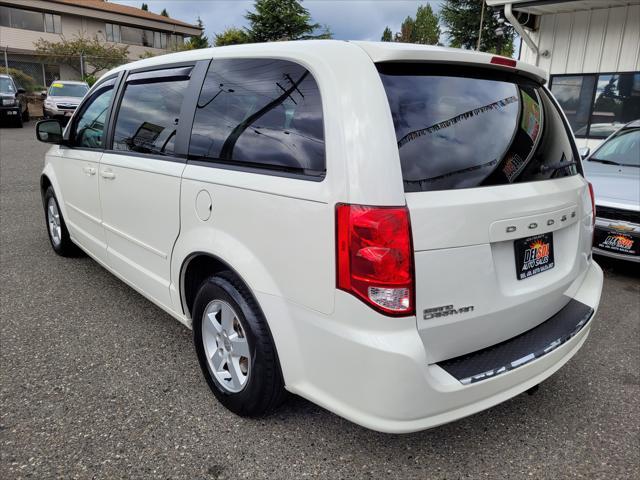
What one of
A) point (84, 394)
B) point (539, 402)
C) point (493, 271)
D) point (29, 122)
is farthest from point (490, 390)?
point (29, 122)

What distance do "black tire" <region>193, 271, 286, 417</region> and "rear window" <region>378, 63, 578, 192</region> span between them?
3.04 ft

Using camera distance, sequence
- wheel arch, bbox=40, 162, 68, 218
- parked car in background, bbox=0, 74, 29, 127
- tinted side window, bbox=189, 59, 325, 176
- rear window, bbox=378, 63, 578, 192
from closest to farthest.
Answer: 1. rear window, bbox=378, 63, 578, 192
2. tinted side window, bbox=189, 59, 325, 176
3. wheel arch, bbox=40, 162, 68, 218
4. parked car in background, bbox=0, 74, 29, 127

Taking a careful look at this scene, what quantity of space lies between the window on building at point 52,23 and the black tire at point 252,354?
4098cm

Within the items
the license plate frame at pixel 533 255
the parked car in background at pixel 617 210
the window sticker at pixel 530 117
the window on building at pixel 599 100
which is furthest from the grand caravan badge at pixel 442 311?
the window on building at pixel 599 100

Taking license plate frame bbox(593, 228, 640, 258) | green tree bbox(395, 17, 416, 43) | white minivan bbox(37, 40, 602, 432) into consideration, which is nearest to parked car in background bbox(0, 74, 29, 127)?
white minivan bbox(37, 40, 602, 432)

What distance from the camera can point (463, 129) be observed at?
6.75 feet

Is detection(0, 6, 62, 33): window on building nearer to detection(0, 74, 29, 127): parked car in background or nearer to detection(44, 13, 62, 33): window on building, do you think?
detection(44, 13, 62, 33): window on building

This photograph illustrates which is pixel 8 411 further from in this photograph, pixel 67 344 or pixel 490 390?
pixel 490 390

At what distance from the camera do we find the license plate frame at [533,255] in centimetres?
212

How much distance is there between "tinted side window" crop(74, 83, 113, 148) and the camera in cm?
369

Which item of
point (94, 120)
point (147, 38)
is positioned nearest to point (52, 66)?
point (147, 38)

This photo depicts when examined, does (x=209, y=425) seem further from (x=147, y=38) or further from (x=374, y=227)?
(x=147, y=38)

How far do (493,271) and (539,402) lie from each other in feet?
3.92

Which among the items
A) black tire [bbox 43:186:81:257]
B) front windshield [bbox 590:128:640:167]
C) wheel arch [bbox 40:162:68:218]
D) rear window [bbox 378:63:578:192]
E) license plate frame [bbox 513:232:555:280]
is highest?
rear window [bbox 378:63:578:192]
